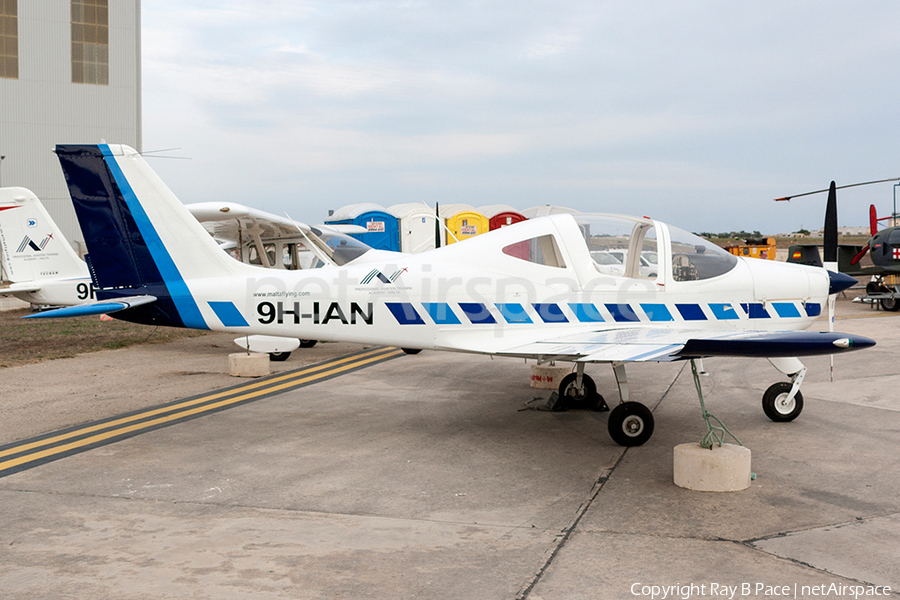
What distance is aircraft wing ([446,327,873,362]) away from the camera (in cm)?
497

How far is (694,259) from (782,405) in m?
1.84

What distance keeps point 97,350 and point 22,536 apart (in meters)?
9.56

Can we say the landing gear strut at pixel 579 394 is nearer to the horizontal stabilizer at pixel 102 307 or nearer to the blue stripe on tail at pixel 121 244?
the blue stripe on tail at pixel 121 244

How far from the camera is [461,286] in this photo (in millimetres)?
6973

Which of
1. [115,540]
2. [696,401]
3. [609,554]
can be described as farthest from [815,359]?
[115,540]

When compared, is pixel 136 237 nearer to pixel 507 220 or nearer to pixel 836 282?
pixel 836 282

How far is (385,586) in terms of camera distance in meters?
3.64

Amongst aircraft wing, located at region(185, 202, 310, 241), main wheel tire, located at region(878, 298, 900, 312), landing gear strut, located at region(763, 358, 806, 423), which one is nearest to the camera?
landing gear strut, located at region(763, 358, 806, 423)

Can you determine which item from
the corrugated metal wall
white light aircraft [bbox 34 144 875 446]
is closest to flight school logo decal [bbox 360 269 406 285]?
white light aircraft [bbox 34 144 875 446]

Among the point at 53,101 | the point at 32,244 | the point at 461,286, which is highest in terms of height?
the point at 53,101

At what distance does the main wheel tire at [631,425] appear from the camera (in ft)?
20.8

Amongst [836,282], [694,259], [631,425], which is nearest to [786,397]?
[836,282]

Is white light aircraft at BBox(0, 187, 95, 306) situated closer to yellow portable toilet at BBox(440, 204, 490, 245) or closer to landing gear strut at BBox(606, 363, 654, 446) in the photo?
landing gear strut at BBox(606, 363, 654, 446)

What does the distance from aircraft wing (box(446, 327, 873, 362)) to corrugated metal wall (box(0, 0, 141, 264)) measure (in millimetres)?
35604
